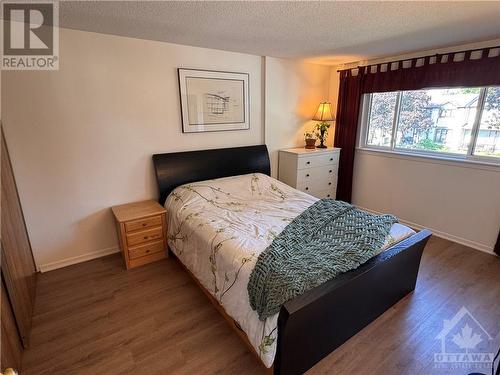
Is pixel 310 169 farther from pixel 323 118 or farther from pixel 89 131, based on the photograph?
pixel 89 131

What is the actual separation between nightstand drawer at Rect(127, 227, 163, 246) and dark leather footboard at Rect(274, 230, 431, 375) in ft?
5.60

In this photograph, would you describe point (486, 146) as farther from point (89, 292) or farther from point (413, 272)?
point (89, 292)

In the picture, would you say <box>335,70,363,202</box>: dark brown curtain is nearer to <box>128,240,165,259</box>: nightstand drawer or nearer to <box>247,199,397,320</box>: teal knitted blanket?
<box>247,199,397,320</box>: teal knitted blanket

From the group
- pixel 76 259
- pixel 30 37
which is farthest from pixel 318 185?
pixel 30 37

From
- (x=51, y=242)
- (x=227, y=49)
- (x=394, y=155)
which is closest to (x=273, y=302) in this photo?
(x=51, y=242)

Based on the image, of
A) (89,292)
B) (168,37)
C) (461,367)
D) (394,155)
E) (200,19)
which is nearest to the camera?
(461,367)

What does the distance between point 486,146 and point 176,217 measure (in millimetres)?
3358

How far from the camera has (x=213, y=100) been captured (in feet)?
9.94

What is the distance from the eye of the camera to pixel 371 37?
2.47m

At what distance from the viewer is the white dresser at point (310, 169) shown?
359cm

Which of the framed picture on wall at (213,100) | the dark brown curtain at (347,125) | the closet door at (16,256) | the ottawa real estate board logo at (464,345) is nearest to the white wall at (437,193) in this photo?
the dark brown curtain at (347,125)

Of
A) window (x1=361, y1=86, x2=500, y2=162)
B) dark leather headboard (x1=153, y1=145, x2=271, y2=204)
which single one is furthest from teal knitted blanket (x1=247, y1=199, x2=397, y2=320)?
window (x1=361, y1=86, x2=500, y2=162)

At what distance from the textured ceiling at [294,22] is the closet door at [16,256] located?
1356 millimetres

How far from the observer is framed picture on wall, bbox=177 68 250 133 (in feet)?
9.37
